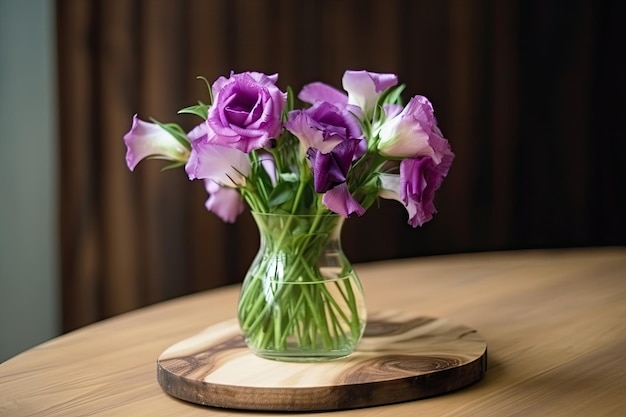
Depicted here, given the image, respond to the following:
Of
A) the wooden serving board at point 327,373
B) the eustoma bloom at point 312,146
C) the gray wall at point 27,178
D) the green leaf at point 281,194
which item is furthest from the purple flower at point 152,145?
the gray wall at point 27,178

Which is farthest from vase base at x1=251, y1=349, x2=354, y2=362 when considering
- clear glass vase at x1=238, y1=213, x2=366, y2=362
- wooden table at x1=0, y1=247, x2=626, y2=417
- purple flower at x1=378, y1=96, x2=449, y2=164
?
purple flower at x1=378, y1=96, x2=449, y2=164

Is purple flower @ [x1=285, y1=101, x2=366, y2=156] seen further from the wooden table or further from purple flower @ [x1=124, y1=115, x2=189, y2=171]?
the wooden table

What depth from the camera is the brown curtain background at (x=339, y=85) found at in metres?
2.29

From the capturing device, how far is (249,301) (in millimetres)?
1140

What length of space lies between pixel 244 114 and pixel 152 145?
178mm

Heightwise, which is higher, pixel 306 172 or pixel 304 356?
pixel 306 172

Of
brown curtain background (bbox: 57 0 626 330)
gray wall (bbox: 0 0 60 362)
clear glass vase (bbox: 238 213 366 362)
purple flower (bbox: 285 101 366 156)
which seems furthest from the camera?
brown curtain background (bbox: 57 0 626 330)

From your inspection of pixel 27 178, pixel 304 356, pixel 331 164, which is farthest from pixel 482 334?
pixel 27 178

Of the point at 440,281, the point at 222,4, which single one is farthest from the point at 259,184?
the point at 222,4

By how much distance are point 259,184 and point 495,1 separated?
1891 millimetres

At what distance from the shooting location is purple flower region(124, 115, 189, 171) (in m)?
1.15

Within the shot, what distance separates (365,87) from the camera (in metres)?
1.12

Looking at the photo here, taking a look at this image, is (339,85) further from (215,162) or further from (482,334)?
(215,162)

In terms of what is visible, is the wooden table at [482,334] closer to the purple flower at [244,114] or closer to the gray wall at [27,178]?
the purple flower at [244,114]
